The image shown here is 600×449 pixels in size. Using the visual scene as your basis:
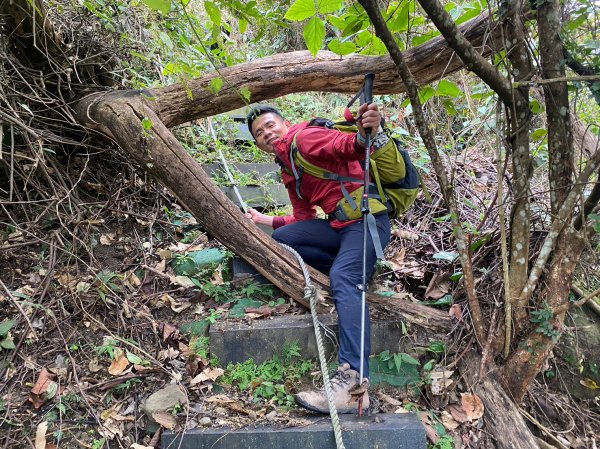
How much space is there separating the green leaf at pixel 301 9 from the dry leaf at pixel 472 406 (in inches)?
92.4

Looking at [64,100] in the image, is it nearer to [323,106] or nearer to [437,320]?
[437,320]

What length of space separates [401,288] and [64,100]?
329 cm

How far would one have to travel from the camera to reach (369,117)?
8.49 ft

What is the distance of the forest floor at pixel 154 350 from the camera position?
2.46 metres

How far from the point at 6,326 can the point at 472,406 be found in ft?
9.77

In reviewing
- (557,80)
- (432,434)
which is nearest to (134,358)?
(432,434)

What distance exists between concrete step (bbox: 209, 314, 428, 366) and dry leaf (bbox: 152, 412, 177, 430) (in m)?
0.49

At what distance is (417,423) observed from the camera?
2344mm

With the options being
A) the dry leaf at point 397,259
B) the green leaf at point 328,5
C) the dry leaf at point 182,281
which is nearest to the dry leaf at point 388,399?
the dry leaf at point 397,259

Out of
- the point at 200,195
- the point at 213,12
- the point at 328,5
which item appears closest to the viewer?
the point at 213,12

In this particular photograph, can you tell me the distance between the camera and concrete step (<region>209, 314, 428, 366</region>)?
2838 millimetres

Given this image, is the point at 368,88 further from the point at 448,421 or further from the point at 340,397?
the point at 448,421

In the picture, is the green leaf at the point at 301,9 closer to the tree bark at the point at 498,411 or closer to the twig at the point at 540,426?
the tree bark at the point at 498,411

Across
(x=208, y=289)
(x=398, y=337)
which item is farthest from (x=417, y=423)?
(x=208, y=289)
